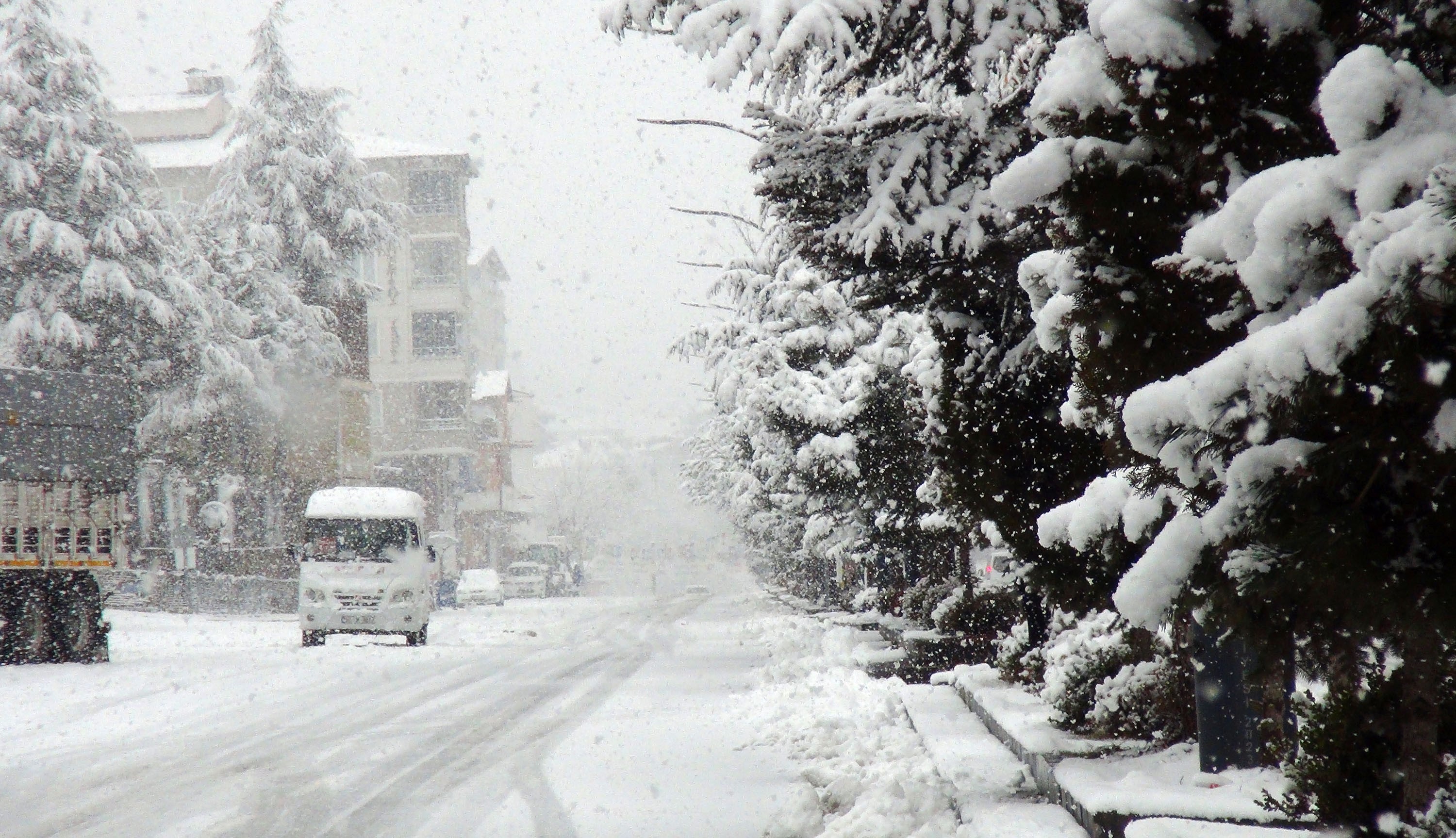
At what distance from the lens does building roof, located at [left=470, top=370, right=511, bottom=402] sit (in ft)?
267

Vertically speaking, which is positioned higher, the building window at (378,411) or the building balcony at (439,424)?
the building window at (378,411)

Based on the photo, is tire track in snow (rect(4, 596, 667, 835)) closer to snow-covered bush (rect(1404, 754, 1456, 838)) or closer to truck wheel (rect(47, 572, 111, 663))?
truck wheel (rect(47, 572, 111, 663))

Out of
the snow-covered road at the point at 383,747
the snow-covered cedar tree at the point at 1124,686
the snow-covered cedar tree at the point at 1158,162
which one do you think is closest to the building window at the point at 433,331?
the snow-covered road at the point at 383,747

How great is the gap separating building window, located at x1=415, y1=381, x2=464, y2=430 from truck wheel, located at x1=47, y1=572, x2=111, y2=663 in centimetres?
4989

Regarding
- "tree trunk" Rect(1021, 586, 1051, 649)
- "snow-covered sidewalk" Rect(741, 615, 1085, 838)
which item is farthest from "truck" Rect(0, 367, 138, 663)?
"tree trunk" Rect(1021, 586, 1051, 649)

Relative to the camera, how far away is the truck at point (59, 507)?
16453mm

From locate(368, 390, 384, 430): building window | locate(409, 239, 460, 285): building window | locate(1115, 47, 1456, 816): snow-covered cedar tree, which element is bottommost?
locate(1115, 47, 1456, 816): snow-covered cedar tree

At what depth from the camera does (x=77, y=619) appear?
1745 centimetres

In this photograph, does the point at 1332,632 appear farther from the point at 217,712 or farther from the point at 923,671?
the point at 217,712

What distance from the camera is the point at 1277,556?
133 inches

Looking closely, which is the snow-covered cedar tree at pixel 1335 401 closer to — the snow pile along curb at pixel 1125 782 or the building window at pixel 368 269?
the snow pile along curb at pixel 1125 782

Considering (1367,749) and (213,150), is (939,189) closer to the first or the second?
(1367,749)

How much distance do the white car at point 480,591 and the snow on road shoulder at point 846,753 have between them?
36.1m

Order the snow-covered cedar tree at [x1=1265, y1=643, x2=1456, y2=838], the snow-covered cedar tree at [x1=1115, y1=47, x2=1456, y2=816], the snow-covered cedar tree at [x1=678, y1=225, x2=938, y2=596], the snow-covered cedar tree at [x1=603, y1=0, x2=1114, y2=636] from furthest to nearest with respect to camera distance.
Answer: the snow-covered cedar tree at [x1=678, y1=225, x2=938, y2=596], the snow-covered cedar tree at [x1=603, y1=0, x2=1114, y2=636], the snow-covered cedar tree at [x1=1265, y1=643, x2=1456, y2=838], the snow-covered cedar tree at [x1=1115, y1=47, x2=1456, y2=816]
